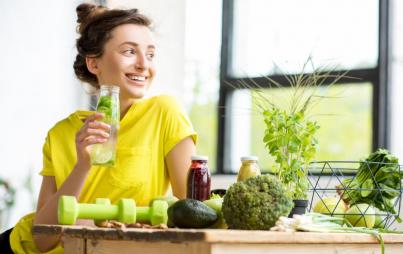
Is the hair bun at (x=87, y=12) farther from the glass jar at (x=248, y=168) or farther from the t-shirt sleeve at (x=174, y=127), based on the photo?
the glass jar at (x=248, y=168)

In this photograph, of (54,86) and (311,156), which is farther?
(54,86)

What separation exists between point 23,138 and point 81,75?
214 centimetres

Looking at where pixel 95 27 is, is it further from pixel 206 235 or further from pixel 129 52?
pixel 206 235

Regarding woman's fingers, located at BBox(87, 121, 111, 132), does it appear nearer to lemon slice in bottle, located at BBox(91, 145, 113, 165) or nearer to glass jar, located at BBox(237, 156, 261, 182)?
lemon slice in bottle, located at BBox(91, 145, 113, 165)

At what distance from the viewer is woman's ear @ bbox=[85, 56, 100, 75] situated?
245 cm

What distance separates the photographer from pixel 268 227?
1562mm

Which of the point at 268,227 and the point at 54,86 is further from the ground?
the point at 54,86

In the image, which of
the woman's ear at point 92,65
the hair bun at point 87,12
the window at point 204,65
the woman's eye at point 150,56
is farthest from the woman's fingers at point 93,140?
the window at point 204,65

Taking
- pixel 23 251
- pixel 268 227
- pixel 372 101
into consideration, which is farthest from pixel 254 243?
pixel 372 101

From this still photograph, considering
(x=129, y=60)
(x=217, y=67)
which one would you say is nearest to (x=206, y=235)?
(x=129, y=60)

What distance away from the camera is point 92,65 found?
2.47 metres

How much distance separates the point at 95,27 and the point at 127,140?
0.42 m

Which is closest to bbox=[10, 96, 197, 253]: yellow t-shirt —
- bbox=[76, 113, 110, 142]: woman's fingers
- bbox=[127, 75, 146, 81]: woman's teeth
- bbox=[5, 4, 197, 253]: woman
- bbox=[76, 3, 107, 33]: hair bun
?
bbox=[5, 4, 197, 253]: woman

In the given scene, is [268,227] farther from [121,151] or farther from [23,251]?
[23,251]
